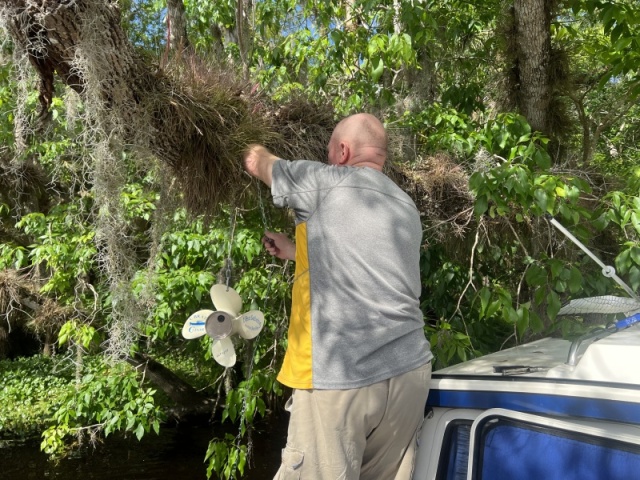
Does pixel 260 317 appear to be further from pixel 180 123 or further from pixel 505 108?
pixel 505 108

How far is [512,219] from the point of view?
4.50 meters

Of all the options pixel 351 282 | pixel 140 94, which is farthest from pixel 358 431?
pixel 140 94

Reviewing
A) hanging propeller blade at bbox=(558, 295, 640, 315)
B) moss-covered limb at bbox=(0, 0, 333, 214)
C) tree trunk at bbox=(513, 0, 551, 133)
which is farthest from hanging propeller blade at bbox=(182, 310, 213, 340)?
tree trunk at bbox=(513, 0, 551, 133)

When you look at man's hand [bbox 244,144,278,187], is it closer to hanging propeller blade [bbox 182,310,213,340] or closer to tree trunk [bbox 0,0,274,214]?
tree trunk [bbox 0,0,274,214]

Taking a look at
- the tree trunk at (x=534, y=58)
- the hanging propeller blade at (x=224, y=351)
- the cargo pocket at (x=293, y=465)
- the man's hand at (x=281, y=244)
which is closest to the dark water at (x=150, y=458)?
the tree trunk at (x=534, y=58)

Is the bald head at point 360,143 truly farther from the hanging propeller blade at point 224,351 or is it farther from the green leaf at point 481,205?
the hanging propeller blade at point 224,351

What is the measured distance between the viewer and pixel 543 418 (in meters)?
2.02

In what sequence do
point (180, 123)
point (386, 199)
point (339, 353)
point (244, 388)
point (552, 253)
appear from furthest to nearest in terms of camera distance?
1. point (244, 388)
2. point (552, 253)
3. point (180, 123)
4. point (386, 199)
5. point (339, 353)

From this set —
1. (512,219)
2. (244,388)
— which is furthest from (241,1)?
(244,388)

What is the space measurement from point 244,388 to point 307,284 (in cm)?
251

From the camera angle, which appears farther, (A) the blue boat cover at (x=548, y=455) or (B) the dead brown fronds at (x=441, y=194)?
(B) the dead brown fronds at (x=441, y=194)

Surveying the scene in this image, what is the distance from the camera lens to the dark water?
973 centimetres

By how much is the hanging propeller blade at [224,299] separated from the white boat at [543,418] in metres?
1.15

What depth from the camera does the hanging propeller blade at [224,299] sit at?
3199 mm
